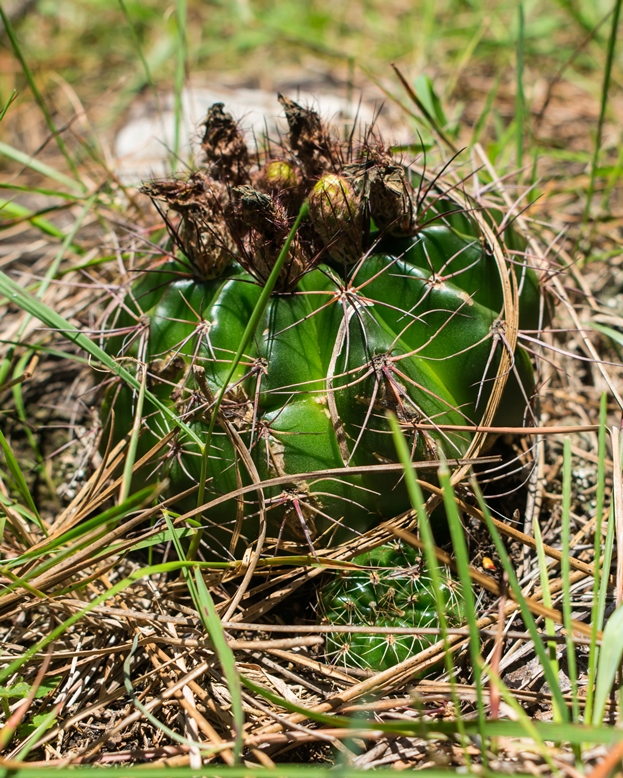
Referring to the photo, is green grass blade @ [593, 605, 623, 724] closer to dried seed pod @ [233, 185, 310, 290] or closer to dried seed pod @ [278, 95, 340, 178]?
dried seed pod @ [233, 185, 310, 290]

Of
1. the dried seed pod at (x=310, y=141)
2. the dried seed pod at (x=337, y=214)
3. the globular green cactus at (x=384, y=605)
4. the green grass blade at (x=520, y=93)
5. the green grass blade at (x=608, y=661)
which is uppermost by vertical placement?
the green grass blade at (x=520, y=93)

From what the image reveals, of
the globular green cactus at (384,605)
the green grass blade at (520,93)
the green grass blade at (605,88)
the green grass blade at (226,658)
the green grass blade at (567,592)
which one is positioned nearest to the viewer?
the green grass blade at (226,658)

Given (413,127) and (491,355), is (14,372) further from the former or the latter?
(413,127)

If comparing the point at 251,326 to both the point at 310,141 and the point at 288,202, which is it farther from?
the point at 310,141

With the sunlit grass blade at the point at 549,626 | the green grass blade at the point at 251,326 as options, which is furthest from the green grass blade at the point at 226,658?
the sunlit grass blade at the point at 549,626

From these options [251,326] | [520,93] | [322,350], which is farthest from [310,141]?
[520,93]

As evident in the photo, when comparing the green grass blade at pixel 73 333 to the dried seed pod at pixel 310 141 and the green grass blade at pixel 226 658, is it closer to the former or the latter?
the green grass blade at pixel 226 658
